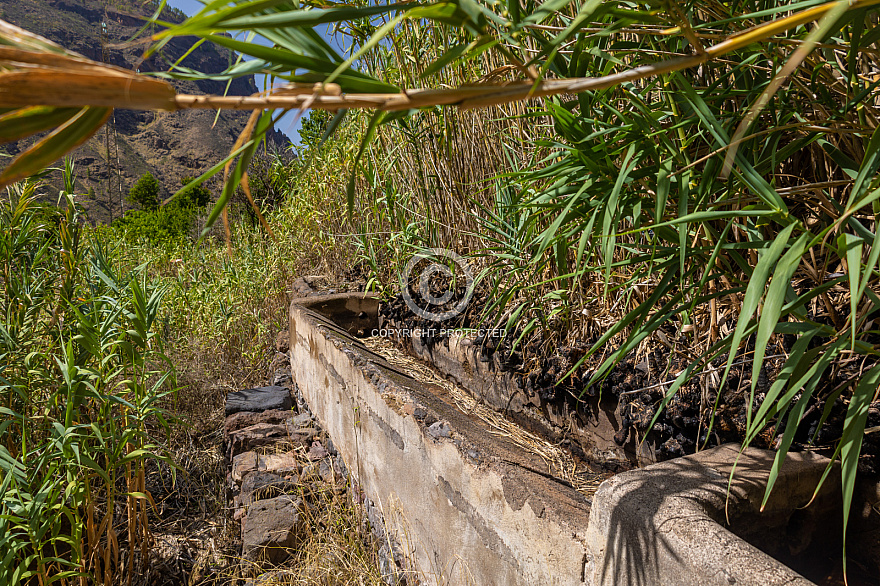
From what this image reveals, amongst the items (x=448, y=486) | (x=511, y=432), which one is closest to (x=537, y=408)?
(x=511, y=432)

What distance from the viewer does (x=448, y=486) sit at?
1.59m

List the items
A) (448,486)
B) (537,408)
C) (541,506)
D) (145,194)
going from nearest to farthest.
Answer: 1. (541,506)
2. (448,486)
3. (537,408)
4. (145,194)

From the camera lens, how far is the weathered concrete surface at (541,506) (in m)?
0.87

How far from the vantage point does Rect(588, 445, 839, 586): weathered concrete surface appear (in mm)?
796

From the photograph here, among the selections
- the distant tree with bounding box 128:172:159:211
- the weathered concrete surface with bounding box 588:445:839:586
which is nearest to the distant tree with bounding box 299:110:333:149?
the weathered concrete surface with bounding box 588:445:839:586

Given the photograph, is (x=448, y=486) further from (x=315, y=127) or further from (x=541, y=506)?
(x=315, y=127)

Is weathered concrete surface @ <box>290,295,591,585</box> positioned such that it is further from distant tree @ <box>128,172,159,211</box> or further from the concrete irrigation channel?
distant tree @ <box>128,172,159,211</box>

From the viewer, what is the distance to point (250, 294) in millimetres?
4586

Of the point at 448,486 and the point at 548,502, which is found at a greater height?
the point at 548,502

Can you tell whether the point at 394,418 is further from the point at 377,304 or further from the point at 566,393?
the point at 377,304

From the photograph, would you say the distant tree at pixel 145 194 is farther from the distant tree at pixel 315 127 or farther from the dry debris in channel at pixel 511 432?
the dry debris in channel at pixel 511 432

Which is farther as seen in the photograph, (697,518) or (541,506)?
(541,506)

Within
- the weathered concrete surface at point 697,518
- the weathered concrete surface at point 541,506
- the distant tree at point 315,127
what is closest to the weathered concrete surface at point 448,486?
the weathered concrete surface at point 541,506

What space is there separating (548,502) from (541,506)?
0.02 meters
